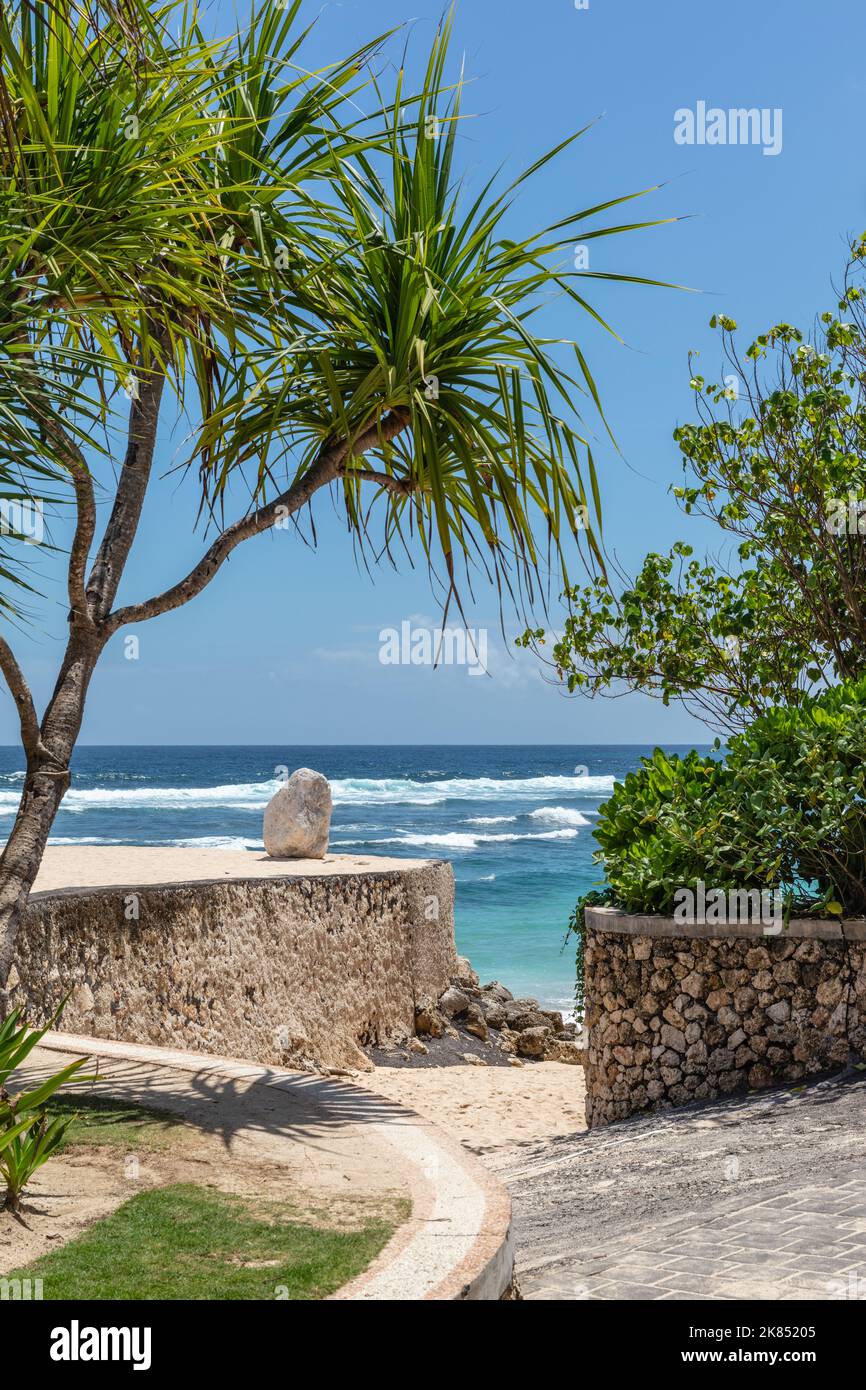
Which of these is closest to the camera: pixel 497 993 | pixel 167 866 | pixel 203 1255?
pixel 203 1255

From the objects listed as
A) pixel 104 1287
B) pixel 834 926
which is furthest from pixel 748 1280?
pixel 834 926

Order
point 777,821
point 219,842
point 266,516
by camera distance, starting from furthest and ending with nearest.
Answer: point 219,842
point 777,821
point 266,516

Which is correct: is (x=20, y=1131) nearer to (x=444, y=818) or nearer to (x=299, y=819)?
(x=299, y=819)

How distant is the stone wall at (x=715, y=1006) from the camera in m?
6.55

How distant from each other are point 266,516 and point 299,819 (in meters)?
7.37

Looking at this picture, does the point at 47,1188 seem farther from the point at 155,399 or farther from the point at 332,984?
the point at 332,984

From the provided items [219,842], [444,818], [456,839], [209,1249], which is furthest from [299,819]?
[444,818]

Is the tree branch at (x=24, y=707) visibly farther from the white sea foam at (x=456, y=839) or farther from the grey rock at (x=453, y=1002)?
the white sea foam at (x=456, y=839)

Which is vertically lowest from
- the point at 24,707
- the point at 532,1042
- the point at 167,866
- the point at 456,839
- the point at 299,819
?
the point at 456,839

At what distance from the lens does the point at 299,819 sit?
12.4 m

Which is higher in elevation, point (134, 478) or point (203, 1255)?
point (134, 478)

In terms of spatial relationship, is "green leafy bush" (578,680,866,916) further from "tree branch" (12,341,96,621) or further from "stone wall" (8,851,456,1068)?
"tree branch" (12,341,96,621)

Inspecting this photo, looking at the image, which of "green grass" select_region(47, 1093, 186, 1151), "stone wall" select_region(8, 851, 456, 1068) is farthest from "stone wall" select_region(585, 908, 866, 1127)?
"green grass" select_region(47, 1093, 186, 1151)

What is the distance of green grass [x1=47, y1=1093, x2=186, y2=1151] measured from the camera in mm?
4289
